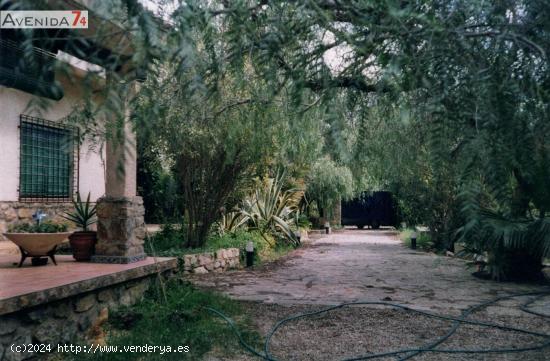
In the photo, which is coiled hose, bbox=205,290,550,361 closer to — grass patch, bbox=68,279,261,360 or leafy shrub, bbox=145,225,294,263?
grass patch, bbox=68,279,261,360

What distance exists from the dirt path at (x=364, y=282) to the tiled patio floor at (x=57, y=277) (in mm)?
1312

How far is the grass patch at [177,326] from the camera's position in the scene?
11.5 ft

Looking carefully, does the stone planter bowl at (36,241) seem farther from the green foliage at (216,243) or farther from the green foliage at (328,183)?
the green foliage at (328,183)

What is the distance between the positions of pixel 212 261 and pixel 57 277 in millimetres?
3611

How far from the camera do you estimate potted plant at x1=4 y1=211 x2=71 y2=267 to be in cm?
441

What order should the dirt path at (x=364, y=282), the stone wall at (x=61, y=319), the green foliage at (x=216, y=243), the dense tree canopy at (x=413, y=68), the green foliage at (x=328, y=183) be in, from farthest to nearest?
1. the green foliage at (x=328, y=183)
2. the green foliage at (x=216, y=243)
3. the dirt path at (x=364, y=282)
4. the stone wall at (x=61, y=319)
5. the dense tree canopy at (x=413, y=68)

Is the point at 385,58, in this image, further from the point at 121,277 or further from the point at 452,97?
the point at 121,277

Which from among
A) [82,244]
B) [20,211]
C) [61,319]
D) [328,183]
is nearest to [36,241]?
[82,244]

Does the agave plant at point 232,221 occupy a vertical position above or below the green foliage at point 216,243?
above

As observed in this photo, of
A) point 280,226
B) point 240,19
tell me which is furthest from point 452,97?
point 280,226

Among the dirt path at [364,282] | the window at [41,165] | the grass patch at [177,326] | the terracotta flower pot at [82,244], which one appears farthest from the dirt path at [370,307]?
the window at [41,165]

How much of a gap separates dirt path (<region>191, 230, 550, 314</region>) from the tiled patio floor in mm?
1312

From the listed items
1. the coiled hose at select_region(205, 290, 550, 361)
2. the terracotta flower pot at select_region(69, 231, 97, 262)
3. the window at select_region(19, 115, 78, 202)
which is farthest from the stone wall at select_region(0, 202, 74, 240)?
the coiled hose at select_region(205, 290, 550, 361)

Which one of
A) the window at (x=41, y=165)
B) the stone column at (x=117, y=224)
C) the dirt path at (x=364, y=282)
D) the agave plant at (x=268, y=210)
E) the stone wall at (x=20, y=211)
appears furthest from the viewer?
the agave plant at (x=268, y=210)
